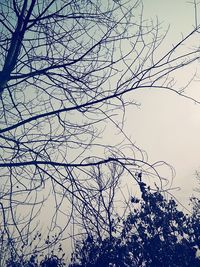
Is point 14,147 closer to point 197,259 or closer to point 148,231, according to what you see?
point 148,231

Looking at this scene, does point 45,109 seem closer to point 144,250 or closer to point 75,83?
point 75,83

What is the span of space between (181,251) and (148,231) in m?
1.94

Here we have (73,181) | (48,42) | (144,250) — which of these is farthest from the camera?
(144,250)

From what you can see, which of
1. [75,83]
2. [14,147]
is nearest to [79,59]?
[75,83]

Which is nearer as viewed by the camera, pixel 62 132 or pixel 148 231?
pixel 62 132

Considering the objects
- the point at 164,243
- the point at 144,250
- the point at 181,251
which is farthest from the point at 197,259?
the point at 144,250

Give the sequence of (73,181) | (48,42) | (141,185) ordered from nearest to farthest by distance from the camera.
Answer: (141,185) → (73,181) → (48,42)

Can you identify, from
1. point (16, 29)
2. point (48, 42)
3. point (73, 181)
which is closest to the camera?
point (73, 181)

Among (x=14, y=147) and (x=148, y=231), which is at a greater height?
(x=148, y=231)

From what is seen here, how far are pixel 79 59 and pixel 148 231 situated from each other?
42.2 ft

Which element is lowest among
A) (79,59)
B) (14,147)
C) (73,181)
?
(73,181)

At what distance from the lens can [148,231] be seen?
13883 mm

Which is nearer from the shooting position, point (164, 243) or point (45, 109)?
point (45, 109)

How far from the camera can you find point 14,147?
110 inches
